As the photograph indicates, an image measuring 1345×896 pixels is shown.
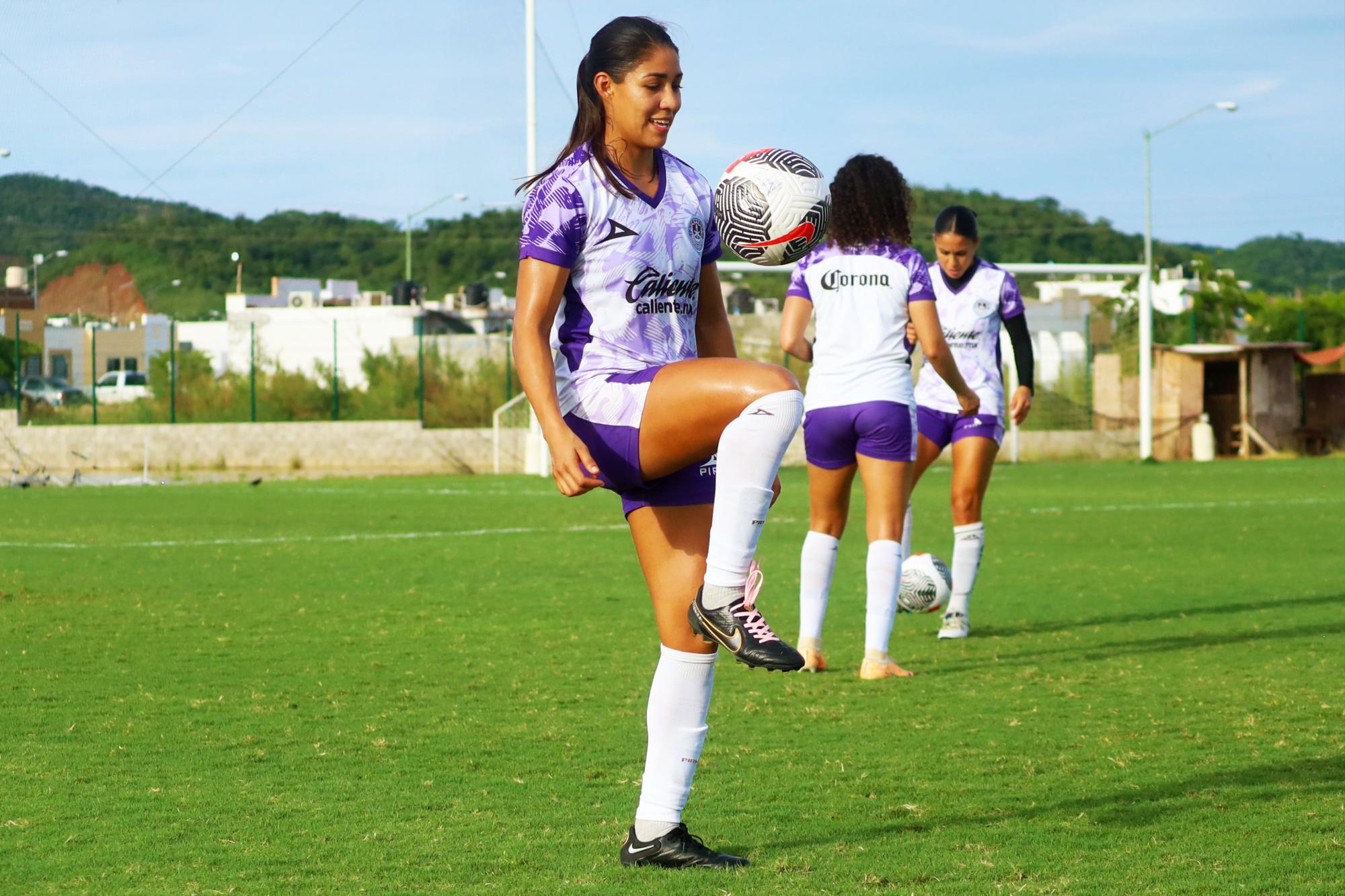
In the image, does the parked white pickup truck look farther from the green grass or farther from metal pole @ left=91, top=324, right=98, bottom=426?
the green grass

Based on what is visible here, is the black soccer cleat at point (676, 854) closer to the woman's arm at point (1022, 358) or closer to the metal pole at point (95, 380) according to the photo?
the woman's arm at point (1022, 358)

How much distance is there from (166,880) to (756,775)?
6.35 ft

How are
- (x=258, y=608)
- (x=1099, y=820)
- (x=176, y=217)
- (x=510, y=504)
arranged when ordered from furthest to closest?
(x=176, y=217) < (x=510, y=504) < (x=258, y=608) < (x=1099, y=820)

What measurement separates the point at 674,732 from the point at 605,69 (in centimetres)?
172

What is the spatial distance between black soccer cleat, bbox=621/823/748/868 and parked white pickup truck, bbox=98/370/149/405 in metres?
32.2

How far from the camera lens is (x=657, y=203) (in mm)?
3951

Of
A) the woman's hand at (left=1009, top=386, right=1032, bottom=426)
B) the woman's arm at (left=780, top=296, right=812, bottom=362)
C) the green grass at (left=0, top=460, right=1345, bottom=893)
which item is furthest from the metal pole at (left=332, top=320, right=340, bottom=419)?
the woman's arm at (left=780, top=296, right=812, bottom=362)

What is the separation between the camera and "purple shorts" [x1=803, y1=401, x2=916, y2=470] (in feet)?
22.5

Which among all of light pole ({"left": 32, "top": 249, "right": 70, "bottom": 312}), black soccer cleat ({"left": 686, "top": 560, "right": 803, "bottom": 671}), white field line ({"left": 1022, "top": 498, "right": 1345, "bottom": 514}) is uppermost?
light pole ({"left": 32, "top": 249, "right": 70, "bottom": 312})

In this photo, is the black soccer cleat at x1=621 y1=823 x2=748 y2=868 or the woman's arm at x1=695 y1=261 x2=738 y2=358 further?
the woman's arm at x1=695 y1=261 x2=738 y2=358

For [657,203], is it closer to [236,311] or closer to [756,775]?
[756,775]

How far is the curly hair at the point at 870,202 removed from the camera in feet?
22.6

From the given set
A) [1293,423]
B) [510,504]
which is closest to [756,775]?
[510,504]

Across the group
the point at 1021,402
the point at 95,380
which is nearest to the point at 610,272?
the point at 1021,402
